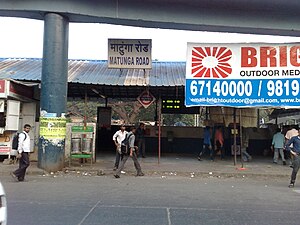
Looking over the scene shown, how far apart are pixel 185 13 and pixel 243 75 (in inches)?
141

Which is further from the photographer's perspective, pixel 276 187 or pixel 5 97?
pixel 5 97

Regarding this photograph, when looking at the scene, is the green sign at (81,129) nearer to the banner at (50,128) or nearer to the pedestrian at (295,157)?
the banner at (50,128)

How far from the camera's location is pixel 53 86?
13.1 meters

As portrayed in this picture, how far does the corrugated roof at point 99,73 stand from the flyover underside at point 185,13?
7.72 feet

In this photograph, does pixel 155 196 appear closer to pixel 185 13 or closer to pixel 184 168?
pixel 184 168

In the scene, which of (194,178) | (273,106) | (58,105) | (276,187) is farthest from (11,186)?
(273,106)

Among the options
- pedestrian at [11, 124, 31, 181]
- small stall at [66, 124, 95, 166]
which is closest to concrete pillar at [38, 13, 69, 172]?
small stall at [66, 124, 95, 166]

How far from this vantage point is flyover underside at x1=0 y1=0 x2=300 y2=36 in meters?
13.7

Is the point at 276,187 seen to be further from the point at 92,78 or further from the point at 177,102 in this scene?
the point at 177,102

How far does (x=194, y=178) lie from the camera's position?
1216 centimetres

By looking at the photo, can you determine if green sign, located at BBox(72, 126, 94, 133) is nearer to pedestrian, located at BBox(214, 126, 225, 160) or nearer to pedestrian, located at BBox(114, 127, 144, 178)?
pedestrian, located at BBox(114, 127, 144, 178)

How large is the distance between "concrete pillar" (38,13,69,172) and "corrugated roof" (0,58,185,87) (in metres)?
1.11

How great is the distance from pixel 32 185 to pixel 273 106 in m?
9.06

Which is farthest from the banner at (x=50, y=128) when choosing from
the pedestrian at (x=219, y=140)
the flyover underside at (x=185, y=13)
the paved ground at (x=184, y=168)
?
the pedestrian at (x=219, y=140)
